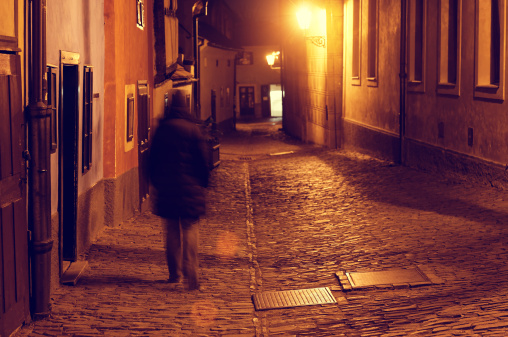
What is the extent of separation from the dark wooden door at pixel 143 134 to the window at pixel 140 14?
1004 mm

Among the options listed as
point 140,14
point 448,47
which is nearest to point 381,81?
point 448,47

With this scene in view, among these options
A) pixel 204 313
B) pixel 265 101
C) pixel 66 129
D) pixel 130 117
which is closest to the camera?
pixel 204 313

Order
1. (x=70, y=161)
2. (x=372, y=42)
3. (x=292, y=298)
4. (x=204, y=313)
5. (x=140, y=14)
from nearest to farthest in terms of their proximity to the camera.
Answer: (x=204, y=313) < (x=292, y=298) < (x=70, y=161) < (x=140, y=14) < (x=372, y=42)

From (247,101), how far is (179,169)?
56090mm

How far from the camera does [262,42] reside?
6588cm

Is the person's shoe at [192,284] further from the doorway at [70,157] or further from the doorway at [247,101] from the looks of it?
the doorway at [247,101]

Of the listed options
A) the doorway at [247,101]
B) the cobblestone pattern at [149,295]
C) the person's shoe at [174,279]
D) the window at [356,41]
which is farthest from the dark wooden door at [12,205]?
the doorway at [247,101]

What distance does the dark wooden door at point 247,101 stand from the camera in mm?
62350

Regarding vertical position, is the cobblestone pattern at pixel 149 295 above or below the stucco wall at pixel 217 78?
below

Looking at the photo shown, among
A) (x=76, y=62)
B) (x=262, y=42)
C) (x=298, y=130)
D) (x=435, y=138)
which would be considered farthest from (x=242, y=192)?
(x=262, y=42)

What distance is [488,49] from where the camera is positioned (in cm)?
1234

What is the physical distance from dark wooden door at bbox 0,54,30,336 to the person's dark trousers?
64.6 inches

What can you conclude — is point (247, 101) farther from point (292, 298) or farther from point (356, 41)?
point (292, 298)

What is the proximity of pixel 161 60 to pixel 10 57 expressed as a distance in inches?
362
